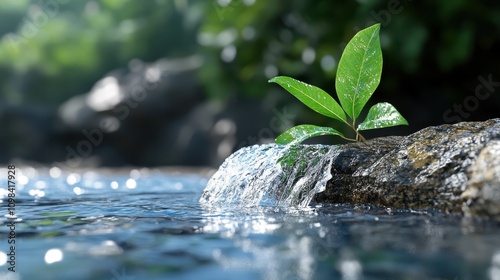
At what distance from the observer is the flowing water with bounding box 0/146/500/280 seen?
3.77 ft

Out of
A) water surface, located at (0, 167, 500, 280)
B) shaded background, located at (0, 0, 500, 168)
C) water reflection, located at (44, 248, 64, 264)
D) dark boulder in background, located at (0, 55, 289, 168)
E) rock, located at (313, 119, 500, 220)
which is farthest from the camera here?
dark boulder in background, located at (0, 55, 289, 168)

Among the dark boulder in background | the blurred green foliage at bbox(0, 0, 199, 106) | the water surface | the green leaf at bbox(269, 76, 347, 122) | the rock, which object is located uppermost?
the blurred green foliage at bbox(0, 0, 199, 106)

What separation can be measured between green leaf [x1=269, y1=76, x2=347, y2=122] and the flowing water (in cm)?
47

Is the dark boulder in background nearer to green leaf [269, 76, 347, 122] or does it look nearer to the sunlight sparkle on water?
green leaf [269, 76, 347, 122]

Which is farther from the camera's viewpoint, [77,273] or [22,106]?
[22,106]

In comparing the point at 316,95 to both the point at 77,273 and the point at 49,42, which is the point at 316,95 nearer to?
the point at 77,273

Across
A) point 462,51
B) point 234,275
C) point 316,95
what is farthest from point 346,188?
point 462,51

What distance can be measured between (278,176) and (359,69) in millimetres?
625

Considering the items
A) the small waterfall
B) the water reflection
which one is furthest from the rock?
the water reflection

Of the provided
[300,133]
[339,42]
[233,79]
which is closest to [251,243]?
[300,133]

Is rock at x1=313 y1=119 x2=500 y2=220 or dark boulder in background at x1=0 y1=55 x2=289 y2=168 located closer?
rock at x1=313 y1=119 x2=500 y2=220

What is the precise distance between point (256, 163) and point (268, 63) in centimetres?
648

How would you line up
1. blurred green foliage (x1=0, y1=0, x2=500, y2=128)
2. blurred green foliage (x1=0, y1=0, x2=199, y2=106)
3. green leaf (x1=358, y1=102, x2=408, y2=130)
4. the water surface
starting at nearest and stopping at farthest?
the water surface → green leaf (x1=358, y1=102, x2=408, y2=130) → blurred green foliage (x1=0, y1=0, x2=500, y2=128) → blurred green foliage (x1=0, y1=0, x2=199, y2=106)

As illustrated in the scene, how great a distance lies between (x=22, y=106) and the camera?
13.9m
